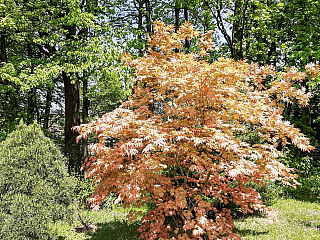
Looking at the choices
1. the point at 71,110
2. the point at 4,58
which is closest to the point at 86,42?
the point at 71,110

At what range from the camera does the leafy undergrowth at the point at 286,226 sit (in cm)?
443

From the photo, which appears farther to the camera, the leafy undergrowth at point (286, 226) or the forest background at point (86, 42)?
the forest background at point (86, 42)

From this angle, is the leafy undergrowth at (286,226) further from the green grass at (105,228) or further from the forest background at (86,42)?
the forest background at (86,42)

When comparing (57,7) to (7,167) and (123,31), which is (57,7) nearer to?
(123,31)

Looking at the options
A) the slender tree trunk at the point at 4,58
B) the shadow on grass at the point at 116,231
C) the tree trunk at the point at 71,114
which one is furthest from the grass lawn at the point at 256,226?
the slender tree trunk at the point at 4,58

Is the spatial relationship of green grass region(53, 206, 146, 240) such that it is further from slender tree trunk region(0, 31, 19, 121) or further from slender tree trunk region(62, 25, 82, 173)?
slender tree trunk region(0, 31, 19, 121)

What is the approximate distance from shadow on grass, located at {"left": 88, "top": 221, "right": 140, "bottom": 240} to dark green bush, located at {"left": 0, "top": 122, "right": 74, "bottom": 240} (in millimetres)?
1104

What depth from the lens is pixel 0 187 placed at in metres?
3.63

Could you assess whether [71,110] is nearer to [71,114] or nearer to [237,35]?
[71,114]

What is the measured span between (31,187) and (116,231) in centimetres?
223

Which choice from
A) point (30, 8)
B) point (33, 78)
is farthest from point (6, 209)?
point (30, 8)

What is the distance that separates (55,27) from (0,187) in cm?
664

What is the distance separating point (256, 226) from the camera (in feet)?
16.4

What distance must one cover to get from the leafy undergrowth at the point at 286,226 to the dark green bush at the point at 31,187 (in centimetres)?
361
